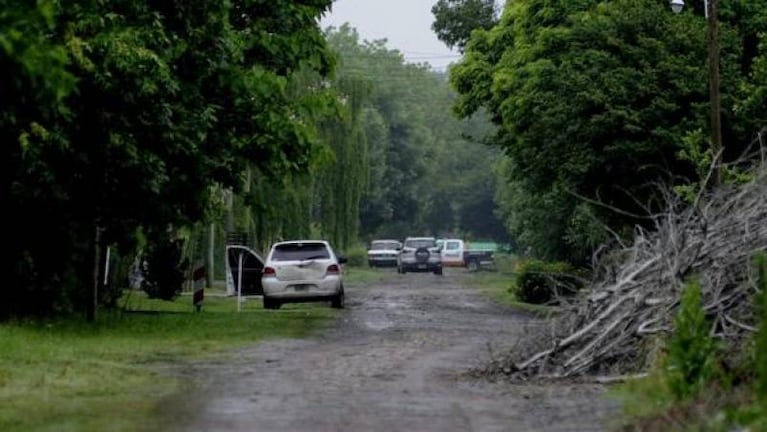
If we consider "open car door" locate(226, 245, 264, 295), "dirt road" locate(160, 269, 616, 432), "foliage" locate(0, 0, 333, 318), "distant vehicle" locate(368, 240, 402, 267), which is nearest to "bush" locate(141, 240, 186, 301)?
"open car door" locate(226, 245, 264, 295)

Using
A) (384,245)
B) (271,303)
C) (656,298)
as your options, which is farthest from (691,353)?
(384,245)

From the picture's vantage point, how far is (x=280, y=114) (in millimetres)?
27203

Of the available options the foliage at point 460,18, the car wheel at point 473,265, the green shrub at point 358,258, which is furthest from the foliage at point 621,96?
the car wheel at point 473,265

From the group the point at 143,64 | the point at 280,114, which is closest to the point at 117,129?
the point at 143,64

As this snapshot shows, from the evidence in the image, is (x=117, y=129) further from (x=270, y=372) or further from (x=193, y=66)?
(x=270, y=372)

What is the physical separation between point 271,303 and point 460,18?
61.0 feet

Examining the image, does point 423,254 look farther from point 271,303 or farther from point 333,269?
point 333,269

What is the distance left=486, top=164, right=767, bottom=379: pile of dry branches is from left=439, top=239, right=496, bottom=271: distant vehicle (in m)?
68.7

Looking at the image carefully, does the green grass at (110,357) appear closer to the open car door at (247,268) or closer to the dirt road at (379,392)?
the dirt road at (379,392)

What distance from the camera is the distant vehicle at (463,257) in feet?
284

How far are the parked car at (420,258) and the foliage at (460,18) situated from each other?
20727 mm

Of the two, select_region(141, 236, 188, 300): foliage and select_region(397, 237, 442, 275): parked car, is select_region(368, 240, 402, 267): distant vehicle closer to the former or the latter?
select_region(397, 237, 442, 275): parked car

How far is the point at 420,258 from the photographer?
232 ft

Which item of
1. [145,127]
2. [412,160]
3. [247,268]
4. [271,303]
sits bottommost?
[271,303]
